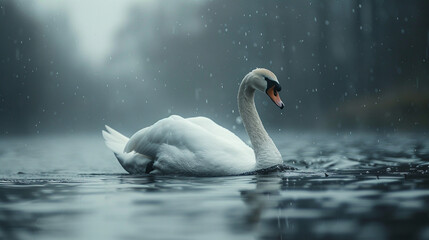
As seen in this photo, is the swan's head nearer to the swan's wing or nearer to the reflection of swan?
the swan's wing

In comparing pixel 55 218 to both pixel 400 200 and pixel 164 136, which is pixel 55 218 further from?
pixel 164 136

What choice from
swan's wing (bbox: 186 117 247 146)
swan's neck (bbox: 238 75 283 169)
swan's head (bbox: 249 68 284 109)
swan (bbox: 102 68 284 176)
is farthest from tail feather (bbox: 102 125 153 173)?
swan's head (bbox: 249 68 284 109)

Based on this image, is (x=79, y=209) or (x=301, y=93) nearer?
(x=79, y=209)

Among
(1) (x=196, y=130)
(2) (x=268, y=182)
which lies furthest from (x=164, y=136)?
(2) (x=268, y=182)

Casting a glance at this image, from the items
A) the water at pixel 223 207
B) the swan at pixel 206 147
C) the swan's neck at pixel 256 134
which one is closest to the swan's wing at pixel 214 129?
the swan at pixel 206 147

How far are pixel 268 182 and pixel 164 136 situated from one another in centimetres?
218

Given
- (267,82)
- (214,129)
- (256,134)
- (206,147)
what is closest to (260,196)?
(206,147)

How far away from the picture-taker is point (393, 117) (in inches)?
2388

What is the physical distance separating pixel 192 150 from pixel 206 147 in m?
0.19

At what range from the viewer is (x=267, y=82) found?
1070 cm

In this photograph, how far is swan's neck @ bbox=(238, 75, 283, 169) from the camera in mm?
10247

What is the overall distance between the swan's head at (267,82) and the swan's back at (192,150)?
0.80m

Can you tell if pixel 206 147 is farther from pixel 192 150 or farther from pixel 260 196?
pixel 260 196

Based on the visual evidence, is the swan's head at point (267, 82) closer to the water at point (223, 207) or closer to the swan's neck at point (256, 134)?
the swan's neck at point (256, 134)
